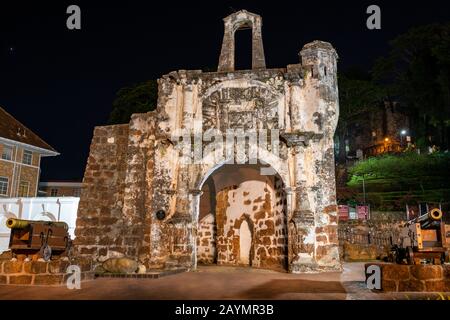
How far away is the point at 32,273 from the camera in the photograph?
23.3 ft

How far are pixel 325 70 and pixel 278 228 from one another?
5009 millimetres

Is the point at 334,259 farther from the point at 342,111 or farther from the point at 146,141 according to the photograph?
the point at 342,111

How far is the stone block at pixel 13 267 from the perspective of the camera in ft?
23.5

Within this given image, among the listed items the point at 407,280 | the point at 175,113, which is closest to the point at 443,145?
the point at 175,113

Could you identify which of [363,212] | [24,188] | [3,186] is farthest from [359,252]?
[24,188]

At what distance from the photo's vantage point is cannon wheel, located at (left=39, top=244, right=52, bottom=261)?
7.43 m

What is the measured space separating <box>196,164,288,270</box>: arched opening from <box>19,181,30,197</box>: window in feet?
58.6

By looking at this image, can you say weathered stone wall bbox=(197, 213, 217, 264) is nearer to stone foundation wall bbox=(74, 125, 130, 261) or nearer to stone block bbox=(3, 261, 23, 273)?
stone foundation wall bbox=(74, 125, 130, 261)

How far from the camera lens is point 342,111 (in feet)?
109

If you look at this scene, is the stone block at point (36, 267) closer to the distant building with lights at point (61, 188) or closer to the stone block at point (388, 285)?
the stone block at point (388, 285)

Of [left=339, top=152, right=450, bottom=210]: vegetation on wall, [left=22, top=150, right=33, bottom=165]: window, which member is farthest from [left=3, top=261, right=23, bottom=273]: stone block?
[left=339, top=152, right=450, bottom=210]: vegetation on wall

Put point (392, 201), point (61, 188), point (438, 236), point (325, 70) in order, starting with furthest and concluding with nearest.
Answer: point (61, 188) → point (392, 201) → point (325, 70) → point (438, 236)

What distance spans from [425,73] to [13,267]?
28597 millimetres

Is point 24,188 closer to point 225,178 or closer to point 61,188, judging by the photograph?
point 61,188
